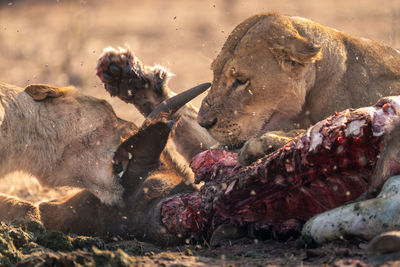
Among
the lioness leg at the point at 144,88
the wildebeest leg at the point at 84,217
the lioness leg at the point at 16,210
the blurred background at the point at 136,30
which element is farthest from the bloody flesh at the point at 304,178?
the blurred background at the point at 136,30

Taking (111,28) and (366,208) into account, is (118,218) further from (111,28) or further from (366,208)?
(111,28)

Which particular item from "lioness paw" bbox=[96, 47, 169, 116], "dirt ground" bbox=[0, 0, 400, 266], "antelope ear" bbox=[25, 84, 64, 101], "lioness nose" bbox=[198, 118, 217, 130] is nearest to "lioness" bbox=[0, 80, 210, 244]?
"antelope ear" bbox=[25, 84, 64, 101]

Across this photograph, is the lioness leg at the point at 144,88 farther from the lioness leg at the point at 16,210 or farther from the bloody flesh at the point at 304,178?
the bloody flesh at the point at 304,178

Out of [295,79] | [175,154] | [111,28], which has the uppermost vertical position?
[111,28]

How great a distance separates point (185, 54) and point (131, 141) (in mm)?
8806

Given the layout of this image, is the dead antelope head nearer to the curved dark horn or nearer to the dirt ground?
the curved dark horn

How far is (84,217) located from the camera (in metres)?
3.97

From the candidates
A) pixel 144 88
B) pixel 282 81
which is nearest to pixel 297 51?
pixel 282 81

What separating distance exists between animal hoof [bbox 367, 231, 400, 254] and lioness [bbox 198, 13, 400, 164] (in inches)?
72.5

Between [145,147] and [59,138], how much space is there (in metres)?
0.61

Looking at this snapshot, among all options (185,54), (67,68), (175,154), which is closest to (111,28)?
(185,54)

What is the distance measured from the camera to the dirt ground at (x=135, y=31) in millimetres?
9977

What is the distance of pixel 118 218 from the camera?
3982 millimetres

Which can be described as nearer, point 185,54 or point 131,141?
point 131,141
